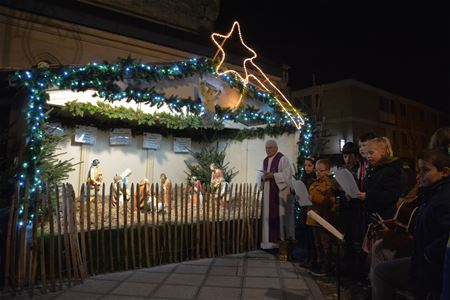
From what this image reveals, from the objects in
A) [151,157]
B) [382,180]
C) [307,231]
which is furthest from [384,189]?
[151,157]

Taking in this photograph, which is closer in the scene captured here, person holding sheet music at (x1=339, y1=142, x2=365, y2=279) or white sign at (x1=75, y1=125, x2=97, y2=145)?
person holding sheet music at (x1=339, y1=142, x2=365, y2=279)

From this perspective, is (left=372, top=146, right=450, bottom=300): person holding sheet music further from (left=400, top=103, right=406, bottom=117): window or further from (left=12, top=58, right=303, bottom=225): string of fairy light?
(left=400, top=103, right=406, bottom=117): window

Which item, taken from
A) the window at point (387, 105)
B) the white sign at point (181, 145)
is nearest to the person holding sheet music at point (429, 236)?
the white sign at point (181, 145)

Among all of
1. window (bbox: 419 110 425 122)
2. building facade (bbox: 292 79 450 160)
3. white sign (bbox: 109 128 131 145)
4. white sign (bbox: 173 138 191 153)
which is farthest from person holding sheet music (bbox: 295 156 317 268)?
window (bbox: 419 110 425 122)

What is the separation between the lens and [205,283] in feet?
16.1

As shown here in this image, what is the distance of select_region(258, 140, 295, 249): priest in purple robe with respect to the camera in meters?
6.78

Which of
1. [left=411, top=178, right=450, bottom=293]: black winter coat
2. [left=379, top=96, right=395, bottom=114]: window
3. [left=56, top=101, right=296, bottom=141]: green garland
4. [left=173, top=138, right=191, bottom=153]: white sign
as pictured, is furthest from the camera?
[left=379, top=96, right=395, bottom=114]: window

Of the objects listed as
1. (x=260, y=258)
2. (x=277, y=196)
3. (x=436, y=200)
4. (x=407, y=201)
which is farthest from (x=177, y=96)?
(x=436, y=200)

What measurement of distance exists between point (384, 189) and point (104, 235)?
Result: 408 cm

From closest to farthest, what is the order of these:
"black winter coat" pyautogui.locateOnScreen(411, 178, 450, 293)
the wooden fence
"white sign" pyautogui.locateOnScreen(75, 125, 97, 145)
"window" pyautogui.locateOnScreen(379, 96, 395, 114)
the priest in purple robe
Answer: "black winter coat" pyautogui.locateOnScreen(411, 178, 450, 293) → the wooden fence → the priest in purple robe → "white sign" pyautogui.locateOnScreen(75, 125, 97, 145) → "window" pyautogui.locateOnScreen(379, 96, 395, 114)

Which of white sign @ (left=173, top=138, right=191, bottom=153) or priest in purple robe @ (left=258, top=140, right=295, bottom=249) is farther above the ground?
white sign @ (left=173, top=138, right=191, bottom=153)

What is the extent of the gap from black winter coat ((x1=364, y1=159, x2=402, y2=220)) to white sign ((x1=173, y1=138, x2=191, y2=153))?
6782 millimetres

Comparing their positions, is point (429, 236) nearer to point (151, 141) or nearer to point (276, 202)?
point (276, 202)

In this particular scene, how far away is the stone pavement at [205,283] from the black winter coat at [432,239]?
209 cm
